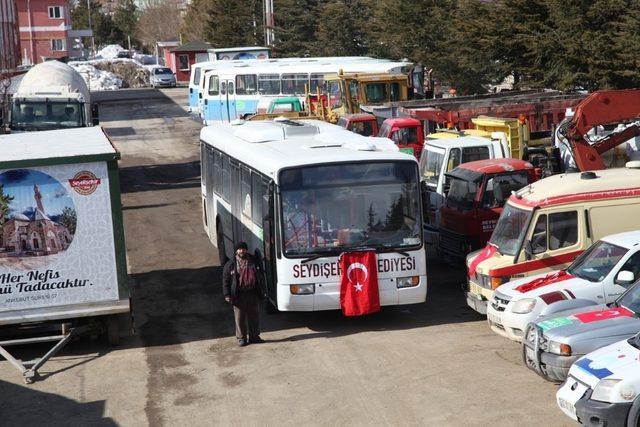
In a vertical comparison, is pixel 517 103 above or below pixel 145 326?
above

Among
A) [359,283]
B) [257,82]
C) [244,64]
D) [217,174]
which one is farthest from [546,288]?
[244,64]

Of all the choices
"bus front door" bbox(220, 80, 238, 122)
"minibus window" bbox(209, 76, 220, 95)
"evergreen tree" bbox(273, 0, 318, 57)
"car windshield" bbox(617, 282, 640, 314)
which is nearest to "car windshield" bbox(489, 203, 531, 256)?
"car windshield" bbox(617, 282, 640, 314)

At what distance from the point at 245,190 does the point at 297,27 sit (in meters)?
47.5

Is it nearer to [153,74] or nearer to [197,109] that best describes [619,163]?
[197,109]

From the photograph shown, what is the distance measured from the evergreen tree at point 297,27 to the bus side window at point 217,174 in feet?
137

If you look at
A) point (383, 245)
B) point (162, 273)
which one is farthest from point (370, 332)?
point (162, 273)

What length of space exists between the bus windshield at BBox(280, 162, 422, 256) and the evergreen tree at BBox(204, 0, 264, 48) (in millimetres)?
61366

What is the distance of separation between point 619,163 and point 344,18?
122 feet

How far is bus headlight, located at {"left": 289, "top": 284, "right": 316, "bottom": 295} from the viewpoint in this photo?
51.1ft

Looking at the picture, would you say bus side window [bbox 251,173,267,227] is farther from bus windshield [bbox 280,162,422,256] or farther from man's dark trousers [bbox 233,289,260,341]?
man's dark trousers [bbox 233,289,260,341]

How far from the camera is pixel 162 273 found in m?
21.1

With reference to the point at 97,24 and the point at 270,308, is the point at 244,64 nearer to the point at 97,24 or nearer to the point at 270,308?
the point at 270,308

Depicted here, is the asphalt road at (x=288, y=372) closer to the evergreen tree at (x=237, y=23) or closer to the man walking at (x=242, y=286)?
the man walking at (x=242, y=286)

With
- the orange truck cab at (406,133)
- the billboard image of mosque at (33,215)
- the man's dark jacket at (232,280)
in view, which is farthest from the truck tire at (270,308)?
the orange truck cab at (406,133)
